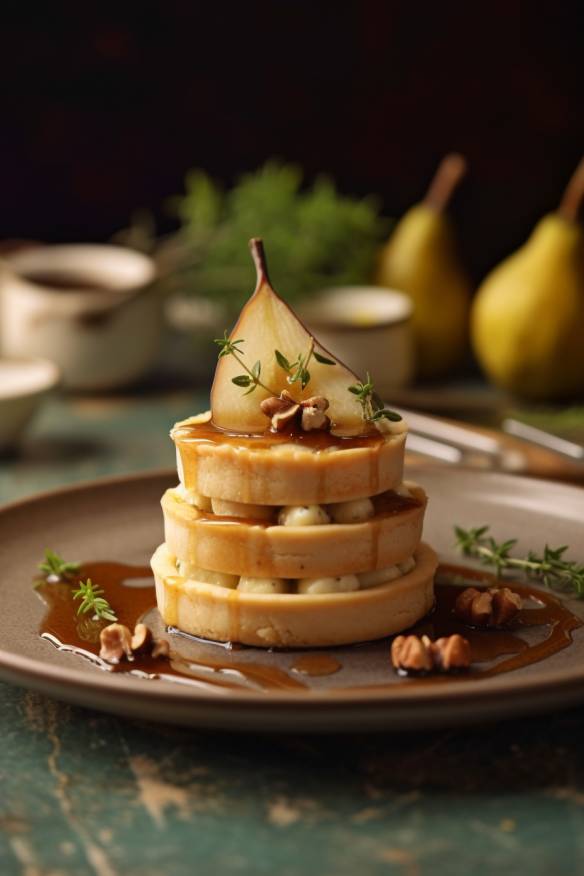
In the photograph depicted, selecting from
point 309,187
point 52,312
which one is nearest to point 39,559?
point 52,312

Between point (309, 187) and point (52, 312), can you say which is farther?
point (309, 187)

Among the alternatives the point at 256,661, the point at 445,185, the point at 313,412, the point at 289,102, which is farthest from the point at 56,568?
the point at 289,102

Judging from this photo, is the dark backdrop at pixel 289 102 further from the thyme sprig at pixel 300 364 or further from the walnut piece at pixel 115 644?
the walnut piece at pixel 115 644

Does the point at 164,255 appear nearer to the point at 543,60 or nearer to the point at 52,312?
the point at 52,312

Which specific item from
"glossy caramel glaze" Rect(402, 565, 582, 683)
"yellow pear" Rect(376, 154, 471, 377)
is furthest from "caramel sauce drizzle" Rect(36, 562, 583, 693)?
"yellow pear" Rect(376, 154, 471, 377)

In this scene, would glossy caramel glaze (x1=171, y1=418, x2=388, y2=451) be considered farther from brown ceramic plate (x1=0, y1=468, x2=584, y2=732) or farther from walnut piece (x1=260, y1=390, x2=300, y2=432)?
brown ceramic plate (x1=0, y1=468, x2=584, y2=732)

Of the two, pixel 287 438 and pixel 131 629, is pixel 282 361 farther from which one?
pixel 131 629
